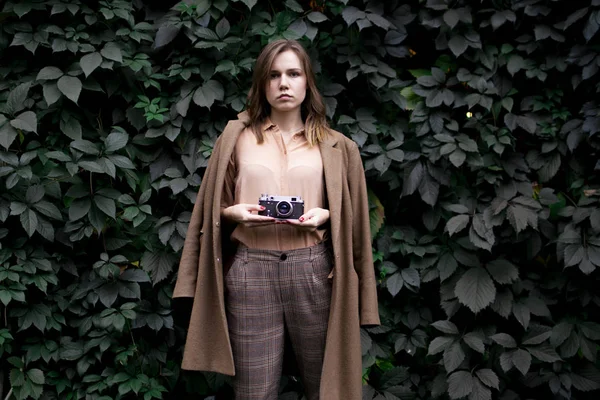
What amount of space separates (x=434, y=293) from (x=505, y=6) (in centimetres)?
148

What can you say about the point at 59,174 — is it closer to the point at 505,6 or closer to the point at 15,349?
the point at 15,349

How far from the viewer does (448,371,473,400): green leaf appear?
2.60 meters

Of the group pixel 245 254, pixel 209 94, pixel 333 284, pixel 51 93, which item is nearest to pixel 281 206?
pixel 245 254

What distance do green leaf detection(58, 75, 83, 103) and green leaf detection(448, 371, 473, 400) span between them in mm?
2131

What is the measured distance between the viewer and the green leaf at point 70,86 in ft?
8.50

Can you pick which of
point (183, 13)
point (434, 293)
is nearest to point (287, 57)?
point (183, 13)

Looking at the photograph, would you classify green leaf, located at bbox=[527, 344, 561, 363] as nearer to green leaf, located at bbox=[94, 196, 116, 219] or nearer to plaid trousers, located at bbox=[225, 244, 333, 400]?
plaid trousers, located at bbox=[225, 244, 333, 400]

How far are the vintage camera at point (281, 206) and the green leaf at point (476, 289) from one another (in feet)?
4.01

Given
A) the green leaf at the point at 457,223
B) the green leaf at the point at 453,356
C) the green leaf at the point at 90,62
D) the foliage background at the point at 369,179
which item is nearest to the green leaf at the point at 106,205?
the foliage background at the point at 369,179

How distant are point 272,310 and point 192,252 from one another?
0.36m

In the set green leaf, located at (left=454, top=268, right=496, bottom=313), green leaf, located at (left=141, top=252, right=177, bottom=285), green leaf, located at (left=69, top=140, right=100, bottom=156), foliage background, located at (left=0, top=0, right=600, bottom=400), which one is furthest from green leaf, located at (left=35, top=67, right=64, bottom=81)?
→ green leaf, located at (left=454, top=268, right=496, bottom=313)

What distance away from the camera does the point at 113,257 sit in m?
2.65

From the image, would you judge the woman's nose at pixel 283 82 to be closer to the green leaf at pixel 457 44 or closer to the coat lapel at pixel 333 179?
the coat lapel at pixel 333 179

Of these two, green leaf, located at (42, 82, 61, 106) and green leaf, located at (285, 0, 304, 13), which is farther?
green leaf, located at (285, 0, 304, 13)
